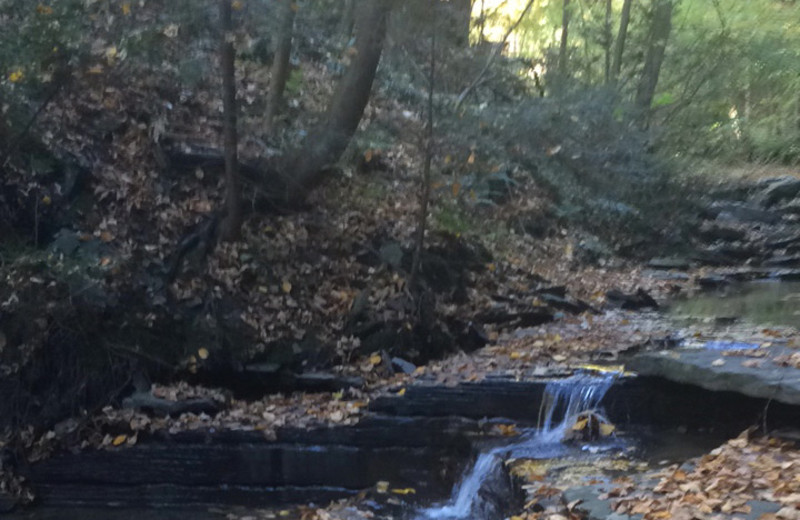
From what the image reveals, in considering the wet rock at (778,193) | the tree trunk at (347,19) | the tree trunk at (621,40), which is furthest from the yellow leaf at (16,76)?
the wet rock at (778,193)

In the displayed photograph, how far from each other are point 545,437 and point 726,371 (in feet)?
6.01

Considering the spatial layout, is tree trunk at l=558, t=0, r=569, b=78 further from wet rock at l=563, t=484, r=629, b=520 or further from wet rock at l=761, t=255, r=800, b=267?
wet rock at l=563, t=484, r=629, b=520

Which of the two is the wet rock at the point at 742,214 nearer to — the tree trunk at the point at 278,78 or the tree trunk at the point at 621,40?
the tree trunk at the point at 621,40

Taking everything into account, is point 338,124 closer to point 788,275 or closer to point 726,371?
point 726,371

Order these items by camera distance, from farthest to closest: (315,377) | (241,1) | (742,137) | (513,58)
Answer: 1. (742,137)
2. (513,58)
3. (241,1)
4. (315,377)

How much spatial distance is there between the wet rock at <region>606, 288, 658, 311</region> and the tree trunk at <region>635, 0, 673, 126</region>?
33.5 ft

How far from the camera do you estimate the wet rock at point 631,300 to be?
1338 centimetres

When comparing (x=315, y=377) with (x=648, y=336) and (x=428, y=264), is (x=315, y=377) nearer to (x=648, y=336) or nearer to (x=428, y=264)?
(x=428, y=264)

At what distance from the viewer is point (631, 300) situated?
13.4m

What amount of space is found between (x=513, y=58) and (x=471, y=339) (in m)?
10.2

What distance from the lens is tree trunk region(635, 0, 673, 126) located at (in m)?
22.6

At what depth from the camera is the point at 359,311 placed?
10.5 meters

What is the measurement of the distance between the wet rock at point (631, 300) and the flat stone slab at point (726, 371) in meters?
4.43

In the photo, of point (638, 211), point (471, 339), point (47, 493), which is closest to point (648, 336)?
point (471, 339)
